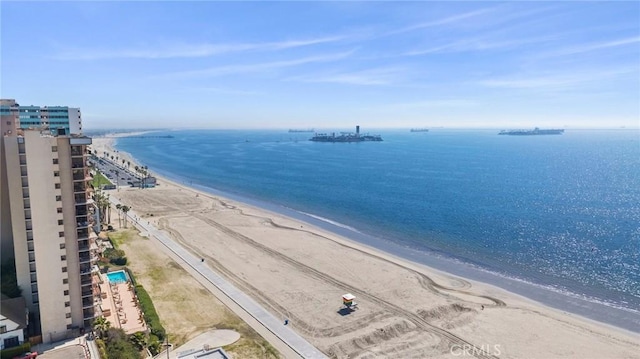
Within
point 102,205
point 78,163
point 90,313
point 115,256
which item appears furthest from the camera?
point 102,205

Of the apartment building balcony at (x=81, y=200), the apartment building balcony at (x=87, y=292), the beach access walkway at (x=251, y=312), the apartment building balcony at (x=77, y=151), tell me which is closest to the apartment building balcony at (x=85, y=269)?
the apartment building balcony at (x=87, y=292)

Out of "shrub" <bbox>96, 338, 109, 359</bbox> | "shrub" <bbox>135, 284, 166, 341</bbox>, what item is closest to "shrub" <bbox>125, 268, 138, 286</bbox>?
"shrub" <bbox>135, 284, 166, 341</bbox>

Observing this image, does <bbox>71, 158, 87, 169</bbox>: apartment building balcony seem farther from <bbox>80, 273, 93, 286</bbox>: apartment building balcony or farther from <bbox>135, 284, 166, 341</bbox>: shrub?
<bbox>135, 284, 166, 341</bbox>: shrub

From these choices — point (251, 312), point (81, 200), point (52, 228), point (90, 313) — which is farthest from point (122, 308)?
point (251, 312)

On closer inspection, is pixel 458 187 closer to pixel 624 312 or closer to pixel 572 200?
pixel 572 200

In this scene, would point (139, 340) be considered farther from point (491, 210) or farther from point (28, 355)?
point (491, 210)

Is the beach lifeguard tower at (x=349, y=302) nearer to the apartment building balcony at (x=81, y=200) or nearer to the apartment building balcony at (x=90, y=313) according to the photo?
the apartment building balcony at (x=90, y=313)

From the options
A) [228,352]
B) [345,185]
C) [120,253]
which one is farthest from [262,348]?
[345,185]
